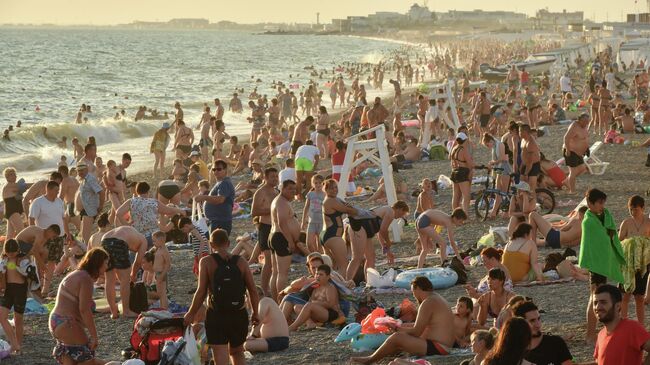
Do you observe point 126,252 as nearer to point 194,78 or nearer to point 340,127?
point 340,127

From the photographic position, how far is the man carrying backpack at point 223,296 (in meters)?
8.41

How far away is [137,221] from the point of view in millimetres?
13258

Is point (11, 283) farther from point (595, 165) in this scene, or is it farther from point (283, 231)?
point (595, 165)

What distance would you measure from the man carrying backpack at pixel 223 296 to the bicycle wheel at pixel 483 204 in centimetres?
820

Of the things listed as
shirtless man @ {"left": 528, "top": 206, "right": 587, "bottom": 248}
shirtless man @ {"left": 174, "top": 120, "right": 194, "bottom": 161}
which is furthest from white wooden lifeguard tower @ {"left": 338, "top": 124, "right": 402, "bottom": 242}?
shirtless man @ {"left": 174, "top": 120, "right": 194, "bottom": 161}

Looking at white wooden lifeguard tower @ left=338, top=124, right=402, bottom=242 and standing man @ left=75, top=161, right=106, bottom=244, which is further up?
white wooden lifeguard tower @ left=338, top=124, right=402, bottom=242

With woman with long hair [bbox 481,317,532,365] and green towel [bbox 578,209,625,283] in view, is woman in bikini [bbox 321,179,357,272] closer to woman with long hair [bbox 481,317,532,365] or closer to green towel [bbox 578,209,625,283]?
green towel [bbox 578,209,625,283]

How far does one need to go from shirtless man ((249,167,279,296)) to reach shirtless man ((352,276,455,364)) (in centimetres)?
316

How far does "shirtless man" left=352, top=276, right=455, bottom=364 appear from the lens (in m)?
9.16

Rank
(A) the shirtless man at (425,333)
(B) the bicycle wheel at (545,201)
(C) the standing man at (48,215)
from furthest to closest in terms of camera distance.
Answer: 1. (B) the bicycle wheel at (545,201)
2. (C) the standing man at (48,215)
3. (A) the shirtless man at (425,333)

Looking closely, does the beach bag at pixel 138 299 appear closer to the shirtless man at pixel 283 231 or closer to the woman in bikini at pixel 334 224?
the shirtless man at pixel 283 231

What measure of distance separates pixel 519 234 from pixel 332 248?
2.06m

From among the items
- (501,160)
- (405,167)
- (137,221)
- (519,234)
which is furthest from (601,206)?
(405,167)

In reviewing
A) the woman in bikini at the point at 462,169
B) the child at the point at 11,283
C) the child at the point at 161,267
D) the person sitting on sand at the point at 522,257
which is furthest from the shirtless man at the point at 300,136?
the child at the point at 11,283
